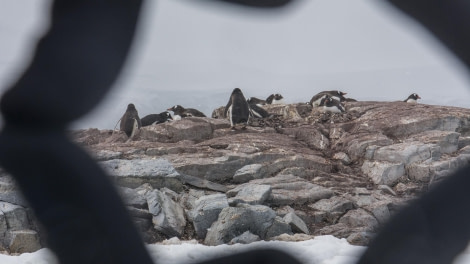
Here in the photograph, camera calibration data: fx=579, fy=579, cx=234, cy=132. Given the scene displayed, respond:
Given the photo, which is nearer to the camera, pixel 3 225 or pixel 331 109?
pixel 3 225

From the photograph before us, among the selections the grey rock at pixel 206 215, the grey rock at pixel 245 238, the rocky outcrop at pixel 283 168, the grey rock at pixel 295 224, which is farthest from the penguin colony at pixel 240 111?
the grey rock at pixel 245 238

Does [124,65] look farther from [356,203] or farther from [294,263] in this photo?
[356,203]

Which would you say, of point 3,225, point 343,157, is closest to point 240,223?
point 3,225

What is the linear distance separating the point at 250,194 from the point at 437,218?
217 inches

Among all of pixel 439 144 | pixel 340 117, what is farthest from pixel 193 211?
pixel 340 117

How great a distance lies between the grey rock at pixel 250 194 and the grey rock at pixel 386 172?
6.82 feet

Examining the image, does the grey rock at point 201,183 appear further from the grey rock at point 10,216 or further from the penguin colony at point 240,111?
the grey rock at point 10,216

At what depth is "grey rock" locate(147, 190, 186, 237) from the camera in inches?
203

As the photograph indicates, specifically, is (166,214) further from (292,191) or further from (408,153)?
(408,153)

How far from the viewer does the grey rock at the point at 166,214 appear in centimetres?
516

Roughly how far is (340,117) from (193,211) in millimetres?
4788

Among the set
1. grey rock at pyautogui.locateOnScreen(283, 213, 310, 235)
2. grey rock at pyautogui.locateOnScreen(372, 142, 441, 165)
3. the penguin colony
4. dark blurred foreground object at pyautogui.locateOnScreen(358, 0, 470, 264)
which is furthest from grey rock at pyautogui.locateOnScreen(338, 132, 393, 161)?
dark blurred foreground object at pyautogui.locateOnScreen(358, 0, 470, 264)

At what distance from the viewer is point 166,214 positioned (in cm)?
537

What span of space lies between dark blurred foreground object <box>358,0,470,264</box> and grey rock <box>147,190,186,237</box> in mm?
4858
